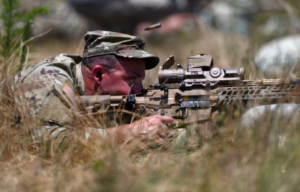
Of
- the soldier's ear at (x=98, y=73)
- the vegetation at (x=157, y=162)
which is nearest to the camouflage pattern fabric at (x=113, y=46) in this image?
the soldier's ear at (x=98, y=73)

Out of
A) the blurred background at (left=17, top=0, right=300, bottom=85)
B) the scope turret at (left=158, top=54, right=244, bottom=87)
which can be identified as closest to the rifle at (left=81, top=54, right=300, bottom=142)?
the scope turret at (left=158, top=54, right=244, bottom=87)

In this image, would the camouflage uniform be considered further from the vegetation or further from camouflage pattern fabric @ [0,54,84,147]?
the vegetation

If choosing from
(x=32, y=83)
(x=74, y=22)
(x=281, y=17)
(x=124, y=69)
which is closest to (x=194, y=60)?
(x=124, y=69)

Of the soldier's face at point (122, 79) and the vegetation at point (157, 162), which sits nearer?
the vegetation at point (157, 162)

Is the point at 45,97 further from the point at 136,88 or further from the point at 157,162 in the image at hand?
the point at 157,162

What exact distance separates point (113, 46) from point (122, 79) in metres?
0.30

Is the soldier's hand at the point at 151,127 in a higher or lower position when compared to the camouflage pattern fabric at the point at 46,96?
lower

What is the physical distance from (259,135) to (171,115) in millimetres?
1080

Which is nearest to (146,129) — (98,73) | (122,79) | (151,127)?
(151,127)

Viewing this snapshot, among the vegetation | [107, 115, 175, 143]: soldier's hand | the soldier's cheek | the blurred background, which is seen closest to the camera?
the vegetation

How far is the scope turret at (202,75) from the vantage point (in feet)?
11.7

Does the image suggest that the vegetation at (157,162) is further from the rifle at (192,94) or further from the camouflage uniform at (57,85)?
the rifle at (192,94)

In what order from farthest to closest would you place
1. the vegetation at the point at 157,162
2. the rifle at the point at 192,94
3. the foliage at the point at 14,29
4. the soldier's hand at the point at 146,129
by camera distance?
the foliage at the point at 14,29 < the rifle at the point at 192,94 < the soldier's hand at the point at 146,129 < the vegetation at the point at 157,162

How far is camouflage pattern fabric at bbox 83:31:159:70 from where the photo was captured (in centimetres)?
373
